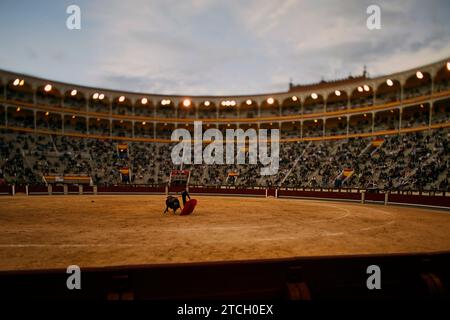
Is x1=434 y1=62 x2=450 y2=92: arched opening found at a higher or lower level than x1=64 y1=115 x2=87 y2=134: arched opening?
higher

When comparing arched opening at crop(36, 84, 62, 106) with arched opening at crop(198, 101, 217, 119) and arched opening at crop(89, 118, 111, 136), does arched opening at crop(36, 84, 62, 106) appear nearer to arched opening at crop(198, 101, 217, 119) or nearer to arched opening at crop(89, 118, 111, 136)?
arched opening at crop(89, 118, 111, 136)

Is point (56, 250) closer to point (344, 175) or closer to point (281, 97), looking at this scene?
point (344, 175)

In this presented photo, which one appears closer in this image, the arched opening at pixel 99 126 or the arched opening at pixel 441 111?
the arched opening at pixel 441 111

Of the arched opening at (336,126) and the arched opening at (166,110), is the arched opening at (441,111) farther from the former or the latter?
the arched opening at (166,110)

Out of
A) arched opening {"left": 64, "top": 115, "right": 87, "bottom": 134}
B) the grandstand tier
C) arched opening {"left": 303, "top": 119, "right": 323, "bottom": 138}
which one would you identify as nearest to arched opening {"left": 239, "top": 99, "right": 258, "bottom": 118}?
the grandstand tier

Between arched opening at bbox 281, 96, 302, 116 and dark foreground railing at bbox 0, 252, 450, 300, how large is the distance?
53.7m

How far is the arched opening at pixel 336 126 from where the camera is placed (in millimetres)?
50606

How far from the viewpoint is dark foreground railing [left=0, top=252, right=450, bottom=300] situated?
9.32 ft

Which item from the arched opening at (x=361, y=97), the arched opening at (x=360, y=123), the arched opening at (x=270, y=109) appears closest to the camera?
the arched opening at (x=361, y=97)

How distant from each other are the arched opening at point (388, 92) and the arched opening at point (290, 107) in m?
13.5

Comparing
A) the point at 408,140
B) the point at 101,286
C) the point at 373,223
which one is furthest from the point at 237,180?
the point at 101,286

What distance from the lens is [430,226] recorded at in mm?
13898

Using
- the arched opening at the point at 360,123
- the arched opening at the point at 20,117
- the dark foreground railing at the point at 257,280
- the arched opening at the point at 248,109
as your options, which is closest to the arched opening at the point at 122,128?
the arched opening at the point at 20,117

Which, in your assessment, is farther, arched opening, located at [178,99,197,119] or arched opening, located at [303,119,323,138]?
arched opening, located at [178,99,197,119]
